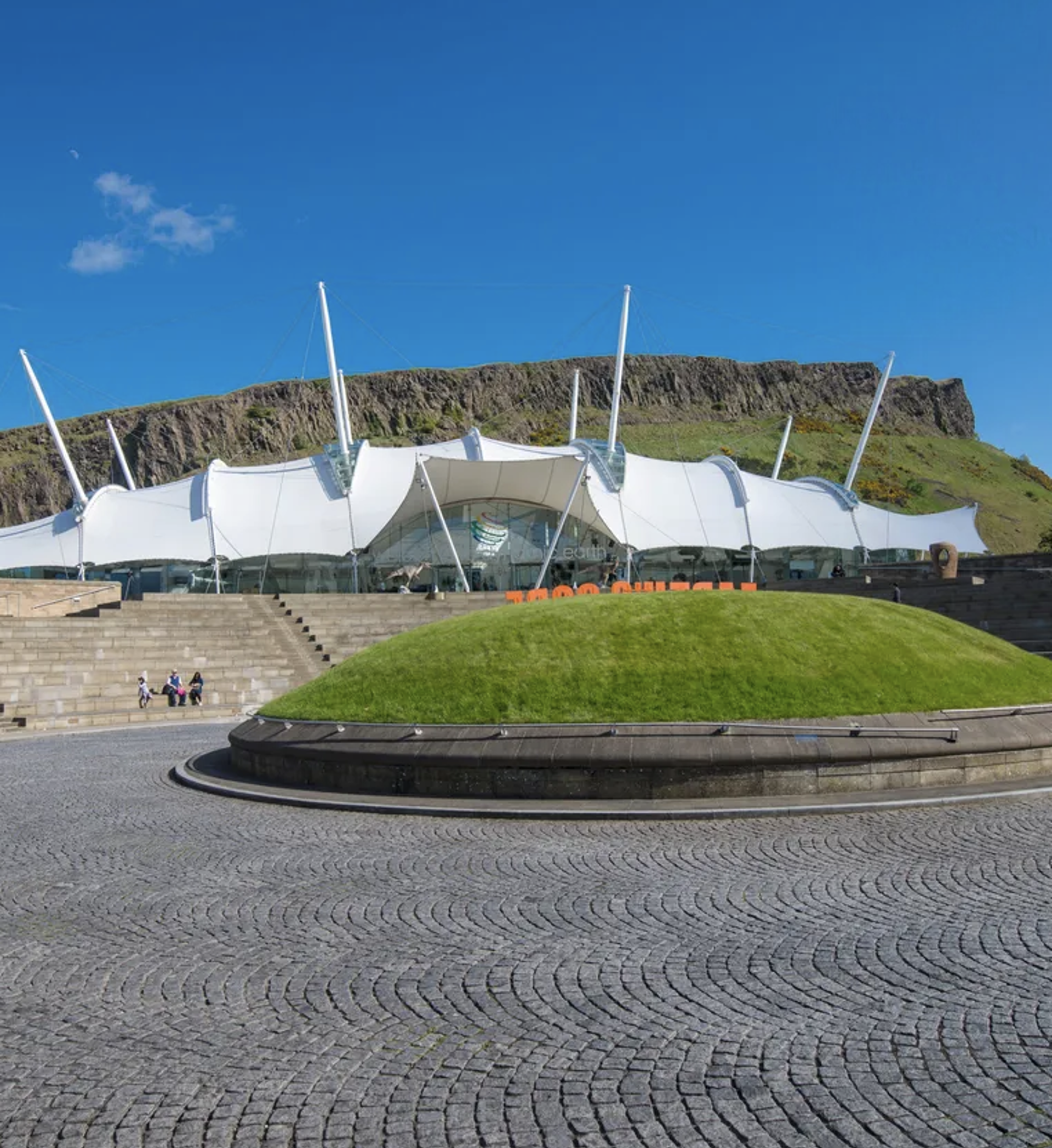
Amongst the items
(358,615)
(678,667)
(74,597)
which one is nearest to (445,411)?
(74,597)

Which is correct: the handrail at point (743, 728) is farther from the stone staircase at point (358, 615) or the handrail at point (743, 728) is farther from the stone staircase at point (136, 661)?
the stone staircase at point (358, 615)

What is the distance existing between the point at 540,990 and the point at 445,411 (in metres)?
158

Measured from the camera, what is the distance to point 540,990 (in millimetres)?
5188

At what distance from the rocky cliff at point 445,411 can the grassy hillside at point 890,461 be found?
16.3 feet

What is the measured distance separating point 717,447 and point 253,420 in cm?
6848

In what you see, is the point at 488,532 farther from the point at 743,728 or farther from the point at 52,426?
the point at 743,728

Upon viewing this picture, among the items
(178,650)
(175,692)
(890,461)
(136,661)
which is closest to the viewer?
(175,692)

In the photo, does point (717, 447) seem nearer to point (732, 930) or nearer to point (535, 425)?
point (535, 425)

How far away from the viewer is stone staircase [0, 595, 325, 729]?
24.9 metres

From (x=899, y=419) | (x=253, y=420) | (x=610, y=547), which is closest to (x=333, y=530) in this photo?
(x=610, y=547)

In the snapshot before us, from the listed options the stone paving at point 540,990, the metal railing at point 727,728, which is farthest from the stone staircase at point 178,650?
the stone paving at point 540,990

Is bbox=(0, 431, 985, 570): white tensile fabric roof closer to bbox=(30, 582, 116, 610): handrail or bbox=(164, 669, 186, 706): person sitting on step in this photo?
bbox=(30, 582, 116, 610): handrail

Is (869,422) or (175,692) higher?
(869,422)

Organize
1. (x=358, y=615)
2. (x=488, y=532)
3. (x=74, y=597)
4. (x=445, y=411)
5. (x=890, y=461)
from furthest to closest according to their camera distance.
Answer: (x=445, y=411)
(x=890, y=461)
(x=488, y=532)
(x=74, y=597)
(x=358, y=615)
